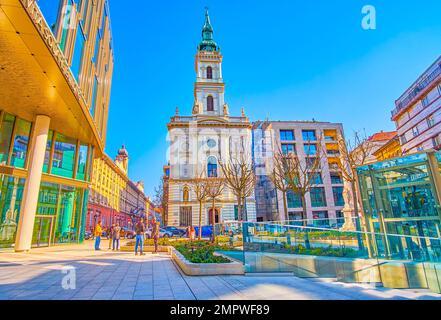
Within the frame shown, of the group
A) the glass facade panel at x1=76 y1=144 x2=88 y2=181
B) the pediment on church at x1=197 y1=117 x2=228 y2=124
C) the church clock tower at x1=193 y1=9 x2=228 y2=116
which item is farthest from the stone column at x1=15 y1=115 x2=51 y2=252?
the church clock tower at x1=193 y1=9 x2=228 y2=116

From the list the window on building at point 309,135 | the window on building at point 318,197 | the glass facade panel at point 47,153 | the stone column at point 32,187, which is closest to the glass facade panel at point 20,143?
the stone column at point 32,187

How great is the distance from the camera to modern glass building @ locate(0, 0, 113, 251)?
957 cm

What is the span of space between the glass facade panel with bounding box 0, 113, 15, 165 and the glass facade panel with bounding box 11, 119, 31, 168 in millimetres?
316

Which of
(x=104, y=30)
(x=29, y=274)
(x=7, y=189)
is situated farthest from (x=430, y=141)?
(x=7, y=189)

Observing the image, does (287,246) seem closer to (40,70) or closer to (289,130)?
(40,70)

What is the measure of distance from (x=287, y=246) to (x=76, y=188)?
692 inches

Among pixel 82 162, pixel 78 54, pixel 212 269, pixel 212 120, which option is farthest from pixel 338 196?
pixel 78 54

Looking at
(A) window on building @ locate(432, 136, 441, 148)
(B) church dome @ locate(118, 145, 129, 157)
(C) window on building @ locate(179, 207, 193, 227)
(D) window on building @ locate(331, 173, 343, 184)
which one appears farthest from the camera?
(B) church dome @ locate(118, 145, 129, 157)

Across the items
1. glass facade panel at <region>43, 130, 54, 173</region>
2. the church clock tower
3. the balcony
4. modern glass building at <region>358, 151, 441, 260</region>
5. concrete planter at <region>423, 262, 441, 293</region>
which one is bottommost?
concrete planter at <region>423, 262, 441, 293</region>

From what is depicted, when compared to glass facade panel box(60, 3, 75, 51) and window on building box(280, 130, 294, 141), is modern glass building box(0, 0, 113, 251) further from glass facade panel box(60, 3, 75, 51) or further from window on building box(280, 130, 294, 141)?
window on building box(280, 130, 294, 141)

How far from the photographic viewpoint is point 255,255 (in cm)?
808

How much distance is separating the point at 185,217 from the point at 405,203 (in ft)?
102

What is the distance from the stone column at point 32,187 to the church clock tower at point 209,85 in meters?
29.0

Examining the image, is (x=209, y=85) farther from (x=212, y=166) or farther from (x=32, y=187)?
(x=32, y=187)
